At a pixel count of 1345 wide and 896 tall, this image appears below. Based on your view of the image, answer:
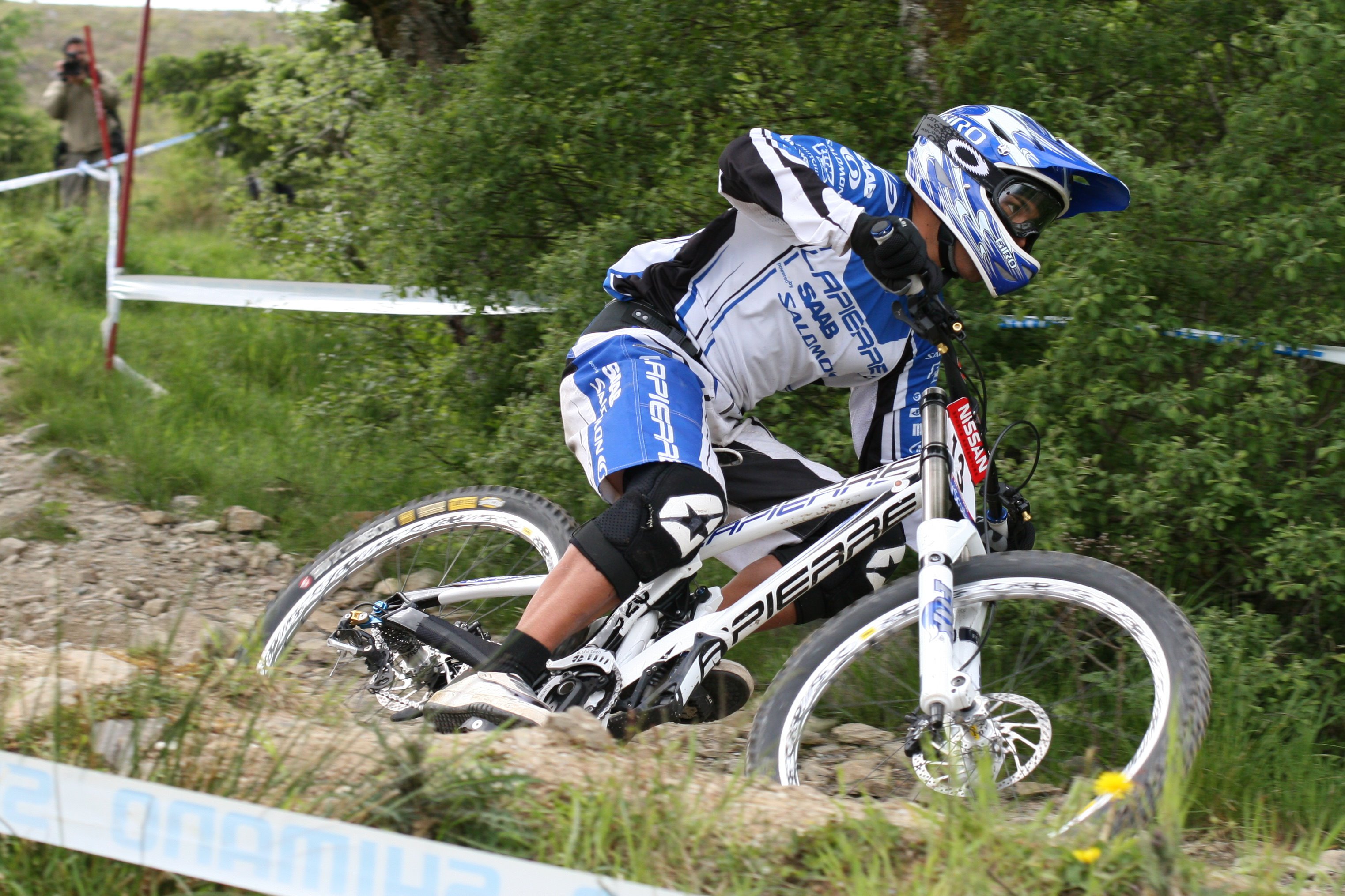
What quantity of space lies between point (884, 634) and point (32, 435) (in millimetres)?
4925

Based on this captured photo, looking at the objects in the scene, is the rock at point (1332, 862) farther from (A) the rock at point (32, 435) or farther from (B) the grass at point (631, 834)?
(A) the rock at point (32, 435)

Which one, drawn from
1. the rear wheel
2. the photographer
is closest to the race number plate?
the rear wheel

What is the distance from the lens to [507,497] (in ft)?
13.3

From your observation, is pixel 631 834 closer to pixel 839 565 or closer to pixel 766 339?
pixel 839 565

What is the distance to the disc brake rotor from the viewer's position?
9.32ft

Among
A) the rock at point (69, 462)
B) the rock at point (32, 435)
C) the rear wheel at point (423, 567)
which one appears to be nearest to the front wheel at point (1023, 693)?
the rear wheel at point (423, 567)

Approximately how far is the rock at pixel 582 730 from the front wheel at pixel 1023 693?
388 mm

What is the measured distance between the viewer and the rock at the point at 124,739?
2436mm

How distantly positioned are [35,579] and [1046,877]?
13.8 feet

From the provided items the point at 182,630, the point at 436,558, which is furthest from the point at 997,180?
the point at 182,630

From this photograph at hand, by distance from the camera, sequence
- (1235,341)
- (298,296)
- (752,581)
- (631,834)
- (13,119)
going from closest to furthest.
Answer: (631,834) < (752,581) < (1235,341) < (298,296) < (13,119)

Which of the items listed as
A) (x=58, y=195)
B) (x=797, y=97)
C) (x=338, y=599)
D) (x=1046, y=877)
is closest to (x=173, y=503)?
(x=338, y=599)

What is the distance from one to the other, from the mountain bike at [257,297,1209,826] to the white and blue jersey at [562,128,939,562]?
0.95 feet

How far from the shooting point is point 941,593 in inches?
117
